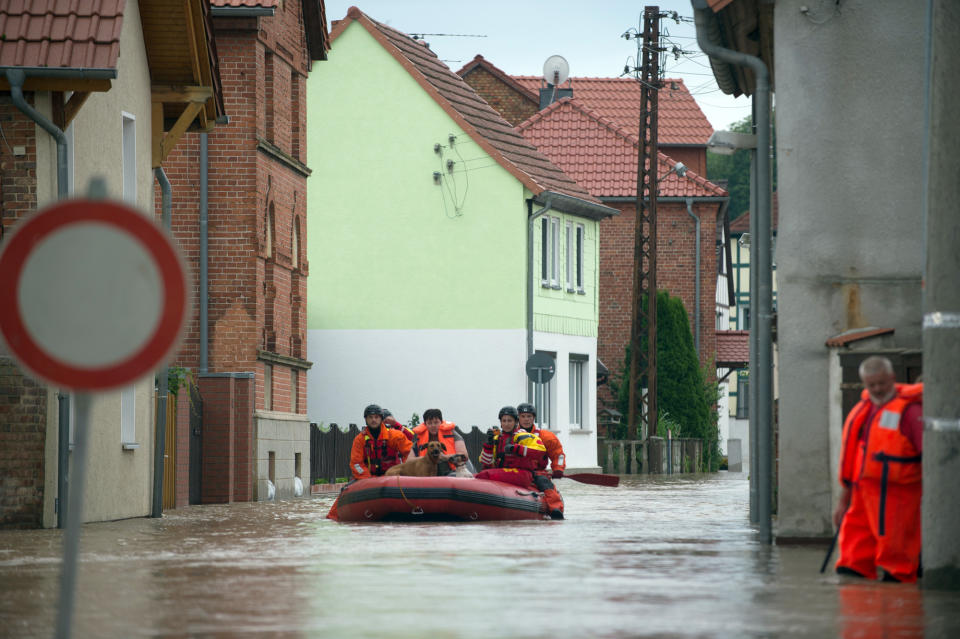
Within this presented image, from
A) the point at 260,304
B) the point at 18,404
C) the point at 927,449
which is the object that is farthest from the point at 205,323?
the point at 927,449

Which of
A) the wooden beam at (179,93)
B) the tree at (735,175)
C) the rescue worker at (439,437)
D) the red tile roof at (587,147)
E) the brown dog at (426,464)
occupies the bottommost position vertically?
the brown dog at (426,464)

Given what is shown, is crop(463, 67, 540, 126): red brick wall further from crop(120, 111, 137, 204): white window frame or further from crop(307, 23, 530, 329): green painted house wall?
crop(120, 111, 137, 204): white window frame

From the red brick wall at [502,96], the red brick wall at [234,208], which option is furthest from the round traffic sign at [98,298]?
the red brick wall at [502,96]

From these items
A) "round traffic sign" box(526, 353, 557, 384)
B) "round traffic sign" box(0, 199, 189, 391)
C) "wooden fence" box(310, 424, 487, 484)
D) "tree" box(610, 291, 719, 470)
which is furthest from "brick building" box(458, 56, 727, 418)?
"round traffic sign" box(0, 199, 189, 391)

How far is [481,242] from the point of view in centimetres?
4672

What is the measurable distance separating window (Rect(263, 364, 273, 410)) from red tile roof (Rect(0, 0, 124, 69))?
1314 centimetres

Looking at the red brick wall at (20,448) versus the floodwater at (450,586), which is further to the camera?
the red brick wall at (20,448)

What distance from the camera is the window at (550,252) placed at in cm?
4841

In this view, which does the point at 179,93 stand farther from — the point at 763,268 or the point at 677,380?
the point at 677,380

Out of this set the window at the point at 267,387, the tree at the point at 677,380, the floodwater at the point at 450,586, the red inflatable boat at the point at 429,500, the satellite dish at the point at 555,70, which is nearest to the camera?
the floodwater at the point at 450,586

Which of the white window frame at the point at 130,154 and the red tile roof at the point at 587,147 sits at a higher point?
the red tile roof at the point at 587,147

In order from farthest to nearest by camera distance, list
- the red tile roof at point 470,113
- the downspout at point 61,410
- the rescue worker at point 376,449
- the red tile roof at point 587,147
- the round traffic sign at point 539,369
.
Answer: the red tile roof at point 587,147
the red tile roof at point 470,113
the round traffic sign at point 539,369
the rescue worker at point 376,449
the downspout at point 61,410

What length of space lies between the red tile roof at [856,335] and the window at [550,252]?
32070mm

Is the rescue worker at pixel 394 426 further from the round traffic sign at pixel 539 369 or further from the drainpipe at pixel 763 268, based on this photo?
the round traffic sign at pixel 539 369
